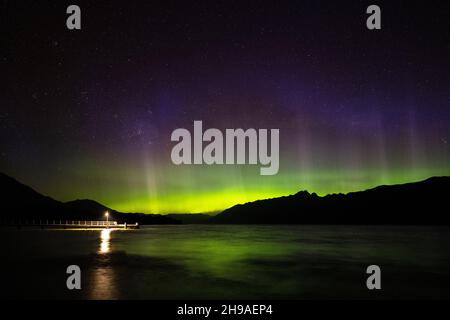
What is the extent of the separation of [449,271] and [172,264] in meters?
22.2

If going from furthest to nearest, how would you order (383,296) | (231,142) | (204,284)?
1. (231,142)
2. (204,284)
3. (383,296)

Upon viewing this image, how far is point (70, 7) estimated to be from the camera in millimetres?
20281

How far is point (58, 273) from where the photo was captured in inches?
1070

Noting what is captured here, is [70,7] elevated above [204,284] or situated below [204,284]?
above

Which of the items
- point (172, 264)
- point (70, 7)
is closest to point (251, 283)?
point (172, 264)

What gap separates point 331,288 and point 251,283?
15.0 feet
